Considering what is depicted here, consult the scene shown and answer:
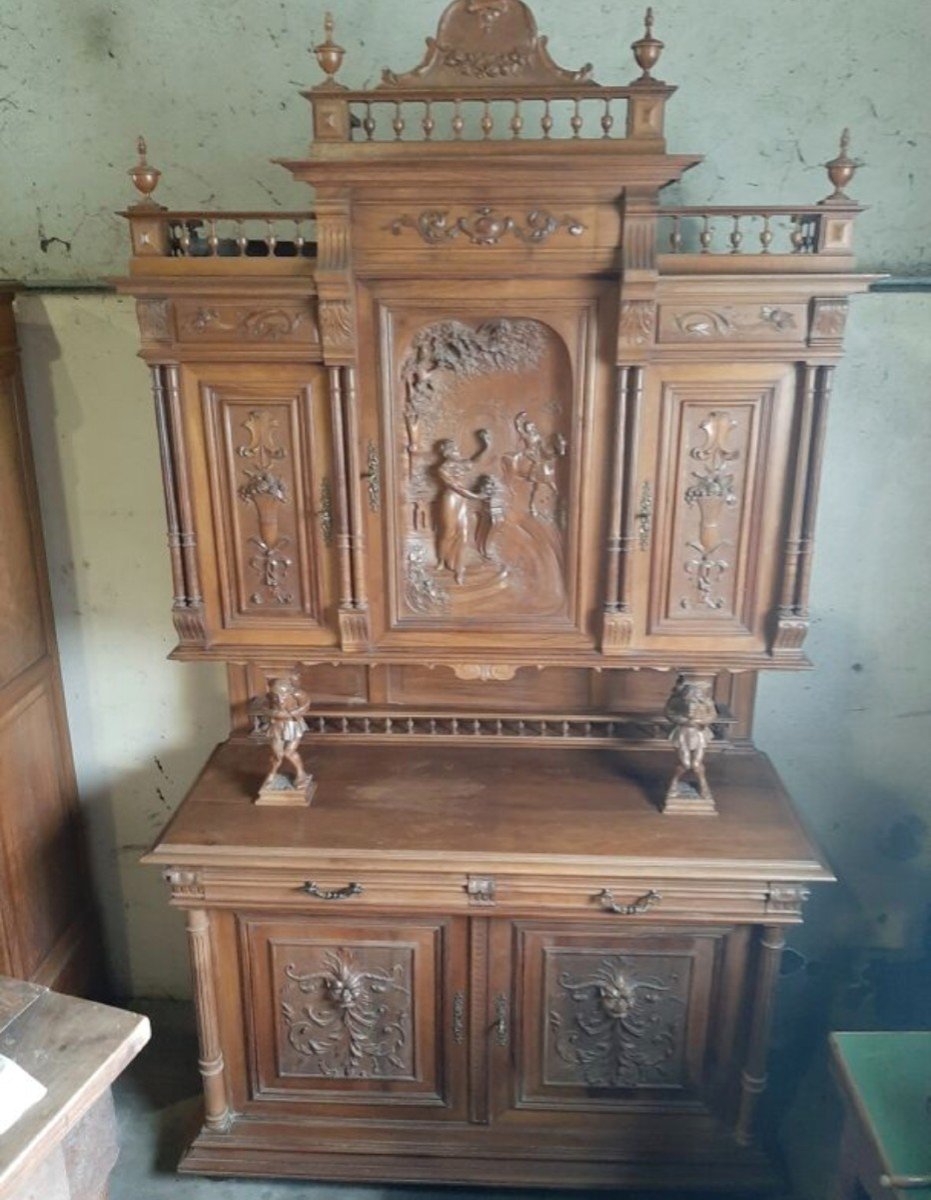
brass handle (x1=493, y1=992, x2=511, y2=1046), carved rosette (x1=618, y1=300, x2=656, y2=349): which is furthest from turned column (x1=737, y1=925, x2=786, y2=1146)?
carved rosette (x1=618, y1=300, x2=656, y2=349)

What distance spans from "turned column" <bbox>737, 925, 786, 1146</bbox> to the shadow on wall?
4.83ft

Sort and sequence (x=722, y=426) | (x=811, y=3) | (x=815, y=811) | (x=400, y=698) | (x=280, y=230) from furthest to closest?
(x=815, y=811)
(x=400, y=698)
(x=280, y=230)
(x=811, y=3)
(x=722, y=426)

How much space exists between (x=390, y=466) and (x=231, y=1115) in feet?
5.14

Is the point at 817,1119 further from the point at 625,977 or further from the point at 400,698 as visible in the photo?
the point at 400,698

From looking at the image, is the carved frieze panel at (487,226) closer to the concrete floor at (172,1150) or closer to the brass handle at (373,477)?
the brass handle at (373,477)

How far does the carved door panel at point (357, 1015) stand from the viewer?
2051 mm

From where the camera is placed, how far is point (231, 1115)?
7.24 ft

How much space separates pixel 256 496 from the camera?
1915mm

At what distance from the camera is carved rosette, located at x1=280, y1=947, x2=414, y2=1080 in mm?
2068

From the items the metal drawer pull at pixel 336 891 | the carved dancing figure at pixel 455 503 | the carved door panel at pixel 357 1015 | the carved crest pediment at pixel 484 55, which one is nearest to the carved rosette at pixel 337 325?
the carved dancing figure at pixel 455 503

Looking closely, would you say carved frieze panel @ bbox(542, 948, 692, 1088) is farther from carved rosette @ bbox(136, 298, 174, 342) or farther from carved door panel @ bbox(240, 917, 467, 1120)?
carved rosette @ bbox(136, 298, 174, 342)

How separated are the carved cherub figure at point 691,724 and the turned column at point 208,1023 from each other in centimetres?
107

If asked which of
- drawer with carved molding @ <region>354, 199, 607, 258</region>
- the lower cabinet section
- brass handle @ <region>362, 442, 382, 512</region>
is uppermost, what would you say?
drawer with carved molding @ <region>354, 199, 607, 258</region>

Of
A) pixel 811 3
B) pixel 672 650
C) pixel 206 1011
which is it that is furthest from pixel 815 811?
pixel 811 3
